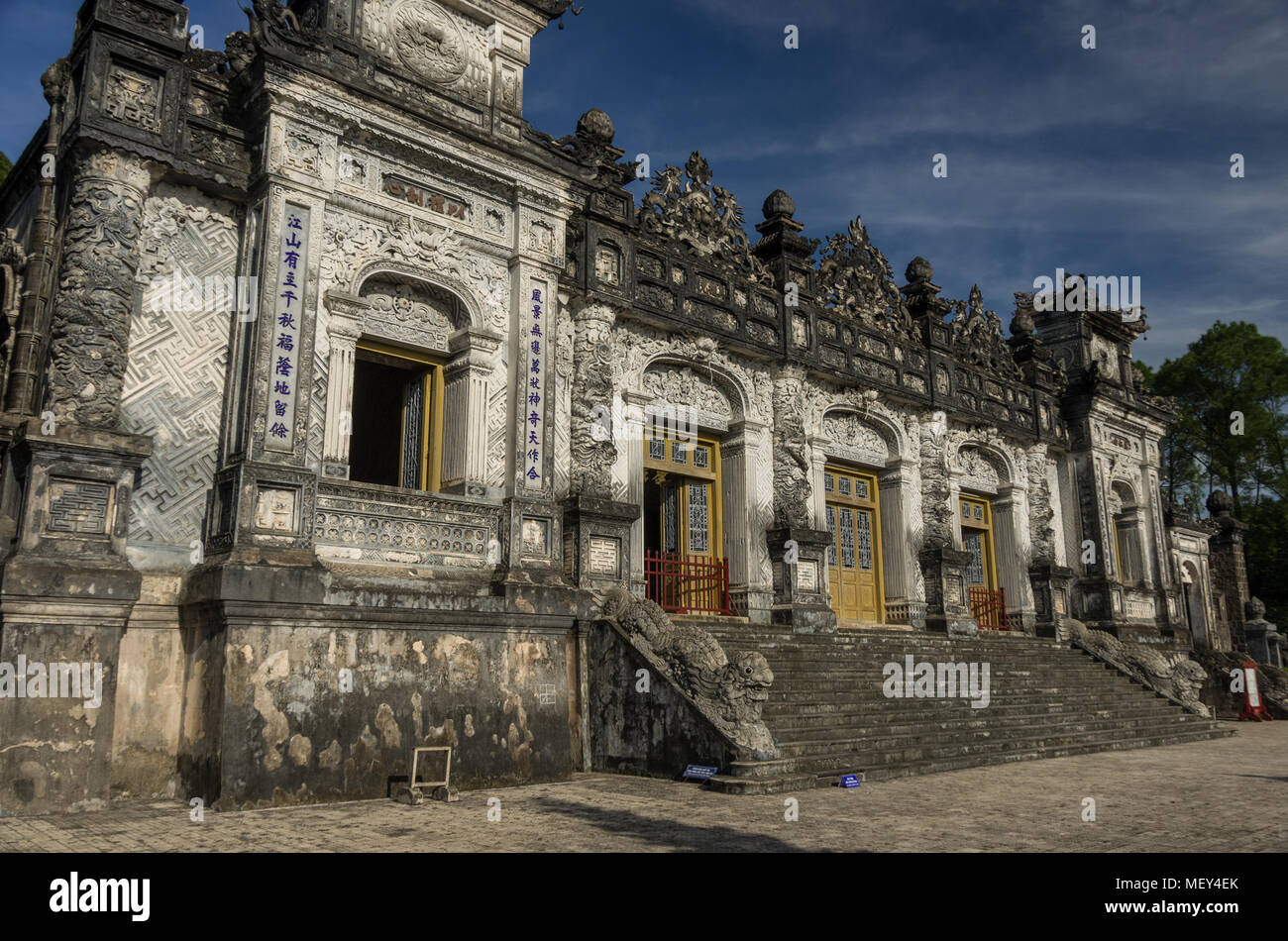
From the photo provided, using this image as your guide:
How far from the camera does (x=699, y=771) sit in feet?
29.8

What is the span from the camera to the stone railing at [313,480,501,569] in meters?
9.27

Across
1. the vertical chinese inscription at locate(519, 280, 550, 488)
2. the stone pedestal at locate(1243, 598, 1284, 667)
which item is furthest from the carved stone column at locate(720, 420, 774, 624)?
the stone pedestal at locate(1243, 598, 1284, 667)

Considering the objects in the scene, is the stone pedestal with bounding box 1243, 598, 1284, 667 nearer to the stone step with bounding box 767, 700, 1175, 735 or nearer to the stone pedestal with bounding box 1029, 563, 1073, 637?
the stone pedestal with bounding box 1029, 563, 1073, 637

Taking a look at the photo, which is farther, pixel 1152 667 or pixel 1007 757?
pixel 1152 667

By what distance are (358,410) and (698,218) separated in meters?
5.96

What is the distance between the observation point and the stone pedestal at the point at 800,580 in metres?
13.6

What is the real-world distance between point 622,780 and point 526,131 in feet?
24.1

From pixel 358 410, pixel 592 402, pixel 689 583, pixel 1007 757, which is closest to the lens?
pixel 1007 757

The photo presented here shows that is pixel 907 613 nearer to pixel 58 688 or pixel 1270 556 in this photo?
pixel 58 688

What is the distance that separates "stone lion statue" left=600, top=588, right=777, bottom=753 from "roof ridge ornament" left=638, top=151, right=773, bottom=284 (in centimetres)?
590

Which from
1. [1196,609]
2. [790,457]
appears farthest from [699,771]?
[1196,609]

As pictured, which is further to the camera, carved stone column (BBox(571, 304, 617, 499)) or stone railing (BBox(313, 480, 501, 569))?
carved stone column (BBox(571, 304, 617, 499))

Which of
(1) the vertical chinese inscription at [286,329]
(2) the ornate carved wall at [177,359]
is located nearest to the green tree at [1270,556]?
(1) the vertical chinese inscription at [286,329]
